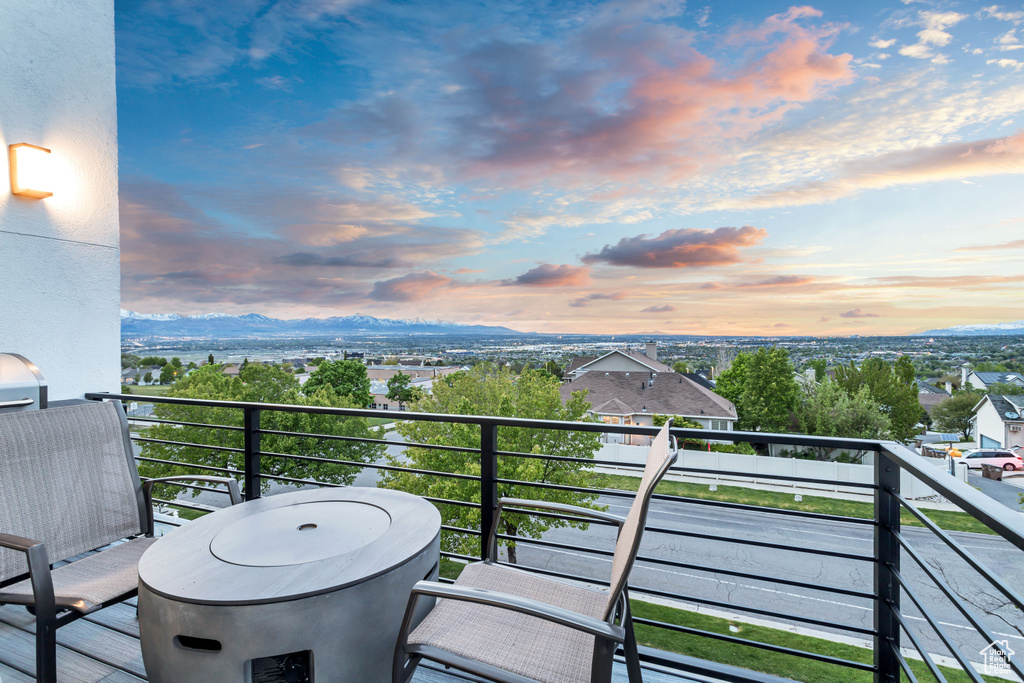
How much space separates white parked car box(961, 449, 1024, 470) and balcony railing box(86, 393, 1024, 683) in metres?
2.98

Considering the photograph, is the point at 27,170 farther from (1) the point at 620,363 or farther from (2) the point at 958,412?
(2) the point at 958,412

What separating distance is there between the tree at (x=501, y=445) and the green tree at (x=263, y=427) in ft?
9.45

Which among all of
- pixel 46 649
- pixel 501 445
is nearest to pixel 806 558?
pixel 501 445

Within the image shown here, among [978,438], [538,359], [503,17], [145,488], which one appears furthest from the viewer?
[538,359]

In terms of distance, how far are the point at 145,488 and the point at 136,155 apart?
15.1m

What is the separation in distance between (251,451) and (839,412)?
34365 mm

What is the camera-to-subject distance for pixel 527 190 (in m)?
20.5

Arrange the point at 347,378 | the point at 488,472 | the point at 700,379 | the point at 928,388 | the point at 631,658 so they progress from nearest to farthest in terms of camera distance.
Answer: the point at 631,658 < the point at 488,472 < the point at 928,388 < the point at 347,378 < the point at 700,379

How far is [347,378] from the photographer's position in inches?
1214

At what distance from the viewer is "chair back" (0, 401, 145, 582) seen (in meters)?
1.69

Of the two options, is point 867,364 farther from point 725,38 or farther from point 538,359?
point 725,38

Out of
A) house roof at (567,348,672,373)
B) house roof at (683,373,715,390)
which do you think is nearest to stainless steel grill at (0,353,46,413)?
house roof at (567,348,672,373)

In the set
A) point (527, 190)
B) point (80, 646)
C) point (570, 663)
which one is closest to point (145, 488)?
point (80, 646)

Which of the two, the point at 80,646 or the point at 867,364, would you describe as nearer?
the point at 80,646
